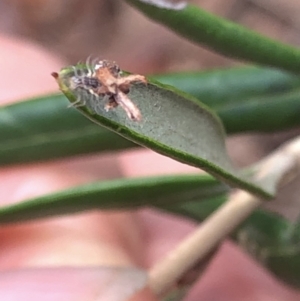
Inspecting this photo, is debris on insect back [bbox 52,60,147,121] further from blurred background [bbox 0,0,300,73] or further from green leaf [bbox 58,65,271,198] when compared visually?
blurred background [bbox 0,0,300,73]

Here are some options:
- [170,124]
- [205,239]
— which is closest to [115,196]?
[205,239]

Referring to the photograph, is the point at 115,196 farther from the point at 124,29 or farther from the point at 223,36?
the point at 124,29

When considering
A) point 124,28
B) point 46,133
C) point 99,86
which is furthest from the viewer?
point 124,28

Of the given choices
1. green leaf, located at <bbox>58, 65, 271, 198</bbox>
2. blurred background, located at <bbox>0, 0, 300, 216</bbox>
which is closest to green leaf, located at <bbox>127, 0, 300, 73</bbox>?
green leaf, located at <bbox>58, 65, 271, 198</bbox>

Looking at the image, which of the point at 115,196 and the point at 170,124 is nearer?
the point at 170,124

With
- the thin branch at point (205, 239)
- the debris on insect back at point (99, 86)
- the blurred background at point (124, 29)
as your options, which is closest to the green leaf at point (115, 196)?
the thin branch at point (205, 239)

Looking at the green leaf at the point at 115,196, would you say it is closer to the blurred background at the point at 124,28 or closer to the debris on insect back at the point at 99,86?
the debris on insect back at the point at 99,86
